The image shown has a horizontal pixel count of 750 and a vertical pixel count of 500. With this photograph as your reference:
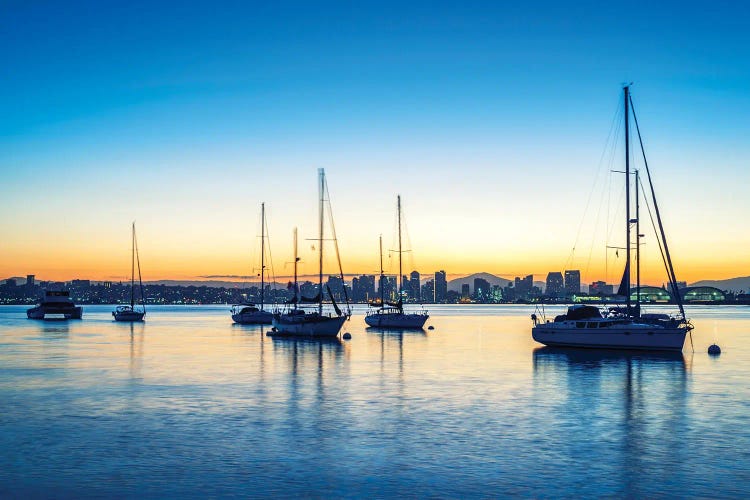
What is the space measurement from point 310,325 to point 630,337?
1443 inches

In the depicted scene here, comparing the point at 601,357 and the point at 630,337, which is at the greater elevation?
the point at 630,337

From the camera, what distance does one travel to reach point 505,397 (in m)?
36.6

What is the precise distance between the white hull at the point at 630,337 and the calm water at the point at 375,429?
671 cm

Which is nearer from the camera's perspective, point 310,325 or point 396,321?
point 310,325

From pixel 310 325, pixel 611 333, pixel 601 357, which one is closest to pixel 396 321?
pixel 310 325

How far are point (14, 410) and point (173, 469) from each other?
601 inches

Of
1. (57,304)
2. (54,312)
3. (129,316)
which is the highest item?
(57,304)

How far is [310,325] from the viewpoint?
277 ft

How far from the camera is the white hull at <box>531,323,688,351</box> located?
201 ft

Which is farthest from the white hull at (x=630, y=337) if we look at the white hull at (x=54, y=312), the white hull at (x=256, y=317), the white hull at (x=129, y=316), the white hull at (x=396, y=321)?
the white hull at (x=54, y=312)

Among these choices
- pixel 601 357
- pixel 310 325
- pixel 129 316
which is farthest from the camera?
pixel 129 316

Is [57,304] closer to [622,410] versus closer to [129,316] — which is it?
[129,316]

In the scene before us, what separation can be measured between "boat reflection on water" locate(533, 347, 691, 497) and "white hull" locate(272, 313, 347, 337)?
1215 inches

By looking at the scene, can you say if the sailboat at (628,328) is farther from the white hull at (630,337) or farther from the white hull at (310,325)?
the white hull at (310,325)
